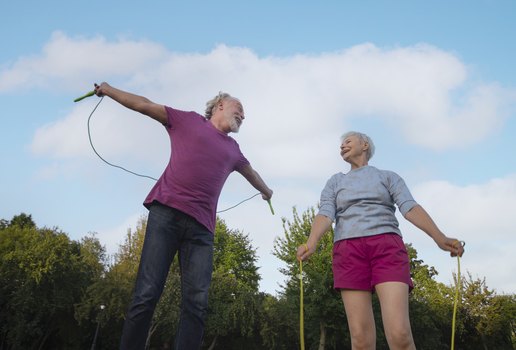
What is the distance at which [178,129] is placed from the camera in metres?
4.26

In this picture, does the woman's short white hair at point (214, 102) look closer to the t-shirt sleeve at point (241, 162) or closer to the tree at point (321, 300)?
the t-shirt sleeve at point (241, 162)

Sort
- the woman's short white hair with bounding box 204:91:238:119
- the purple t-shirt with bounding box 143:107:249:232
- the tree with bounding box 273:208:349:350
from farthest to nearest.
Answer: the tree with bounding box 273:208:349:350, the woman's short white hair with bounding box 204:91:238:119, the purple t-shirt with bounding box 143:107:249:232

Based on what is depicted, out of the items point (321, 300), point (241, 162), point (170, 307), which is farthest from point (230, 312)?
point (241, 162)

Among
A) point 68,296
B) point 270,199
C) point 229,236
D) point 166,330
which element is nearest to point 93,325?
point 68,296

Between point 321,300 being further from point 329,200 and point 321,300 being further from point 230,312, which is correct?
point 329,200

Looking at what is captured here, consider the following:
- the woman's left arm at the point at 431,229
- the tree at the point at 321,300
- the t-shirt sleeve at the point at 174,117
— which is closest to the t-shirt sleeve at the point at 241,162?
the t-shirt sleeve at the point at 174,117

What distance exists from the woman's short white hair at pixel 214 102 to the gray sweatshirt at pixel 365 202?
138 centimetres

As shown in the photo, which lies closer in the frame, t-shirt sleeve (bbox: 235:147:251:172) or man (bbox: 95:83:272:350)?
man (bbox: 95:83:272:350)

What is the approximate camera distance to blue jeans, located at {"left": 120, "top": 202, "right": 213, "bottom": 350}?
11.8 ft

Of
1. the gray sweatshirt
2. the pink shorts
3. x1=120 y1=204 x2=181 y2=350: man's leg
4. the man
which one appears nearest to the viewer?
x1=120 y1=204 x2=181 y2=350: man's leg

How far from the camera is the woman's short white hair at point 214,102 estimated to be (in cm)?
476

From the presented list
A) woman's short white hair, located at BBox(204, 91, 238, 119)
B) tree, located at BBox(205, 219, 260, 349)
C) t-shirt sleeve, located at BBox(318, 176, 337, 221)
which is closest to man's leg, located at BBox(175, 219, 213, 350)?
t-shirt sleeve, located at BBox(318, 176, 337, 221)

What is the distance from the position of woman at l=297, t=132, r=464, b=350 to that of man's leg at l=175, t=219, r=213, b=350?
2.67 ft

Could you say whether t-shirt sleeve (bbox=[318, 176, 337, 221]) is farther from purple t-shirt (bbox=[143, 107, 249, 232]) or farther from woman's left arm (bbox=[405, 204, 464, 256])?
purple t-shirt (bbox=[143, 107, 249, 232])
